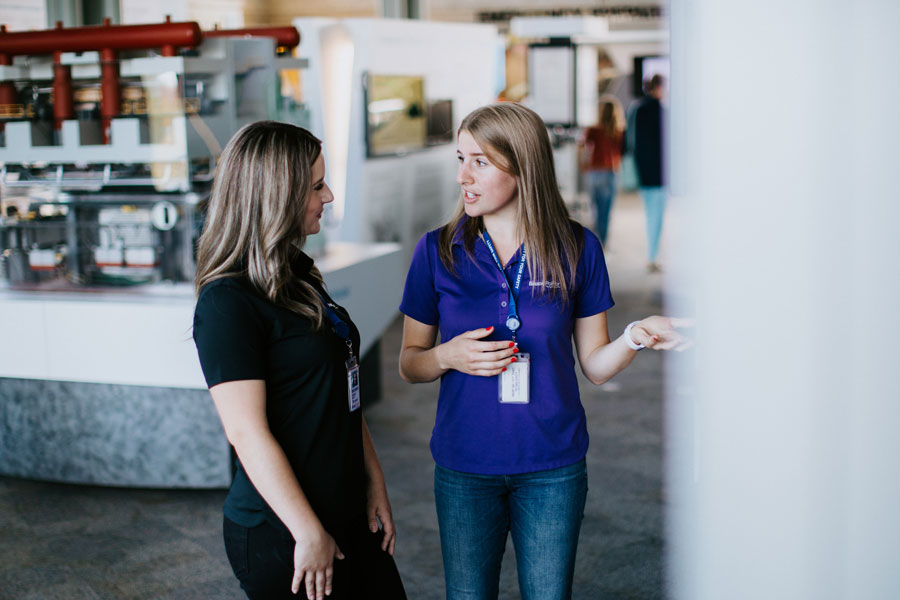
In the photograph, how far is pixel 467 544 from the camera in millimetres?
1765

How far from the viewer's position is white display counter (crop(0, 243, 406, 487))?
368cm

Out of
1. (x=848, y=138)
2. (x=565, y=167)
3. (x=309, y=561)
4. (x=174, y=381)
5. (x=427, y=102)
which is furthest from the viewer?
(x=565, y=167)

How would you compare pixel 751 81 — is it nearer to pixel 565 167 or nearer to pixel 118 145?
pixel 118 145

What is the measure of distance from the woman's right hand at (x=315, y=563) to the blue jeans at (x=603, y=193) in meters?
→ 8.68

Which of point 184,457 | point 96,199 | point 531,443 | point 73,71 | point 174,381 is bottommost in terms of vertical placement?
point 184,457

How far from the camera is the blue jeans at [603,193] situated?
10000 millimetres

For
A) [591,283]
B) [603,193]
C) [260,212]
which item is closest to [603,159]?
[603,193]

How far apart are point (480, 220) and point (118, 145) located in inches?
93.3

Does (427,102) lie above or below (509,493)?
above

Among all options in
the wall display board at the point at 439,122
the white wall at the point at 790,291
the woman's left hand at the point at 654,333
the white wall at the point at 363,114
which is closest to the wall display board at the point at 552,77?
the white wall at the point at 363,114

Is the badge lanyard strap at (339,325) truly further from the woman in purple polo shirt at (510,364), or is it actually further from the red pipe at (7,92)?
the red pipe at (7,92)

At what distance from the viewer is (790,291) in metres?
0.80

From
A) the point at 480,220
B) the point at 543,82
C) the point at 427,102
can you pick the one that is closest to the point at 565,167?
the point at 543,82

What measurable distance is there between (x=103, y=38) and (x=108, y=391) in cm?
142
